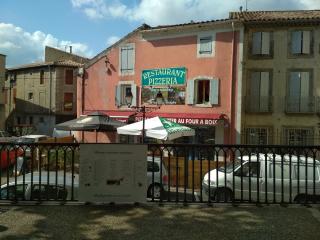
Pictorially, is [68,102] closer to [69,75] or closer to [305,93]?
[69,75]

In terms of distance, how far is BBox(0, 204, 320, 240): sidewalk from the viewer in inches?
208

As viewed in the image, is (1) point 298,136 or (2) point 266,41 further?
(2) point 266,41

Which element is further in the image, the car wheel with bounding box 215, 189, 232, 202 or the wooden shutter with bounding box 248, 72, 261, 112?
the wooden shutter with bounding box 248, 72, 261, 112

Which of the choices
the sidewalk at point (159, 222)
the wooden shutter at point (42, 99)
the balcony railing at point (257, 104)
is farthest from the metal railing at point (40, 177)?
the wooden shutter at point (42, 99)

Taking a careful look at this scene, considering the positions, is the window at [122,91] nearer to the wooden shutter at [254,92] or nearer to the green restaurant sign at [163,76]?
the green restaurant sign at [163,76]

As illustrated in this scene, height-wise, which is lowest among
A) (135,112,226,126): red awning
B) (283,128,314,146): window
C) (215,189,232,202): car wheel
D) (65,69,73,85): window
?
(215,189,232,202): car wheel

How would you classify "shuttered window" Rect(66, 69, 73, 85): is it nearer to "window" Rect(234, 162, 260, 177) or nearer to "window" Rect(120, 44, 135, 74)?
"window" Rect(120, 44, 135, 74)

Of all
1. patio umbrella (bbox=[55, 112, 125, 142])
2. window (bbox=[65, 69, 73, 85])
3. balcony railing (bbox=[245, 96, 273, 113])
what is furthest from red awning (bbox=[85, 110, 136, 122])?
window (bbox=[65, 69, 73, 85])

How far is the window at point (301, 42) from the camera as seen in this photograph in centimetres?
2634

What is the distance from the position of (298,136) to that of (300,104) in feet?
6.34

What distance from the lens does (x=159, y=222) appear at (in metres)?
5.79

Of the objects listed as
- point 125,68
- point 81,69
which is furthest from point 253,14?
point 81,69

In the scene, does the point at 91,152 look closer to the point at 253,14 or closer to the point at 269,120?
the point at 269,120

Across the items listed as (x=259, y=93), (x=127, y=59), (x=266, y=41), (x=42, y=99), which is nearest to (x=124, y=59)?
(x=127, y=59)
